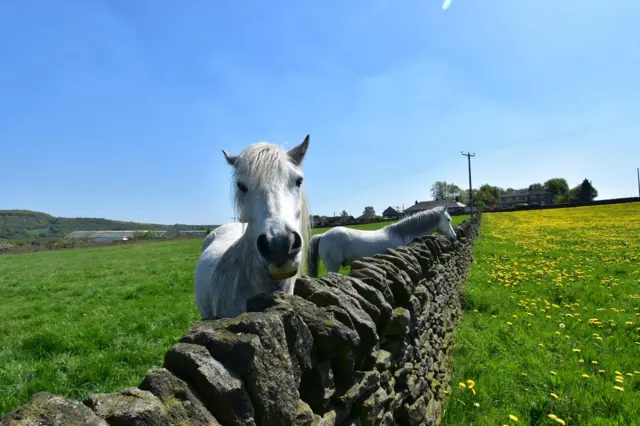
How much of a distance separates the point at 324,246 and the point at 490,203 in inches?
5034

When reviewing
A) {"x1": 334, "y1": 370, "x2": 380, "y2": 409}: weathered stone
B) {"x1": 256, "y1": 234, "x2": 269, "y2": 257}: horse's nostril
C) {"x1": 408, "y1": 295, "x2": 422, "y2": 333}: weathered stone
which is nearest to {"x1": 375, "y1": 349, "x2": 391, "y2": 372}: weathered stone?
{"x1": 334, "y1": 370, "x2": 380, "y2": 409}: weathered stone

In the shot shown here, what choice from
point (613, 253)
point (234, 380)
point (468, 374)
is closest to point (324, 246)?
point (468, 374)

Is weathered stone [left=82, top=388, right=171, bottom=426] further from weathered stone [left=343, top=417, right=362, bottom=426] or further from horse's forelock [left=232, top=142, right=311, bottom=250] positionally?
horse's forelock [left=232, top=142, right=311, bottom=250]

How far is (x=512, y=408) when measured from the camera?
172 inches

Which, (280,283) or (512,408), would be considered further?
(512,408)

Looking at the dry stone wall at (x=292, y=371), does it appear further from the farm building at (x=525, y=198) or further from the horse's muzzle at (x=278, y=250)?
the farm building at (x=525, y=198)

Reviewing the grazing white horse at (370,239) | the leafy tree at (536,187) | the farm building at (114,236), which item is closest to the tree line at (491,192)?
the leafy tree at (536,187)

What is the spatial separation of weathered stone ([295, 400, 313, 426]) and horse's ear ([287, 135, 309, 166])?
2377mm

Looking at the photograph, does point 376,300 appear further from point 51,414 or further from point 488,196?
point 488,196

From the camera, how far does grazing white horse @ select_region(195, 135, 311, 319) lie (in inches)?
98.0

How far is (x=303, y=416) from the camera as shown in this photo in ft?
5.43

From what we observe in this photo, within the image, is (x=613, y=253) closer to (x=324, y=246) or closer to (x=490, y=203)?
(x=324, y=246)

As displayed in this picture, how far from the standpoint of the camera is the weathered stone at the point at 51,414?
95 cm

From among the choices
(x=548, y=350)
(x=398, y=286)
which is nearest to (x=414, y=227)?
(x=548, y=350)
